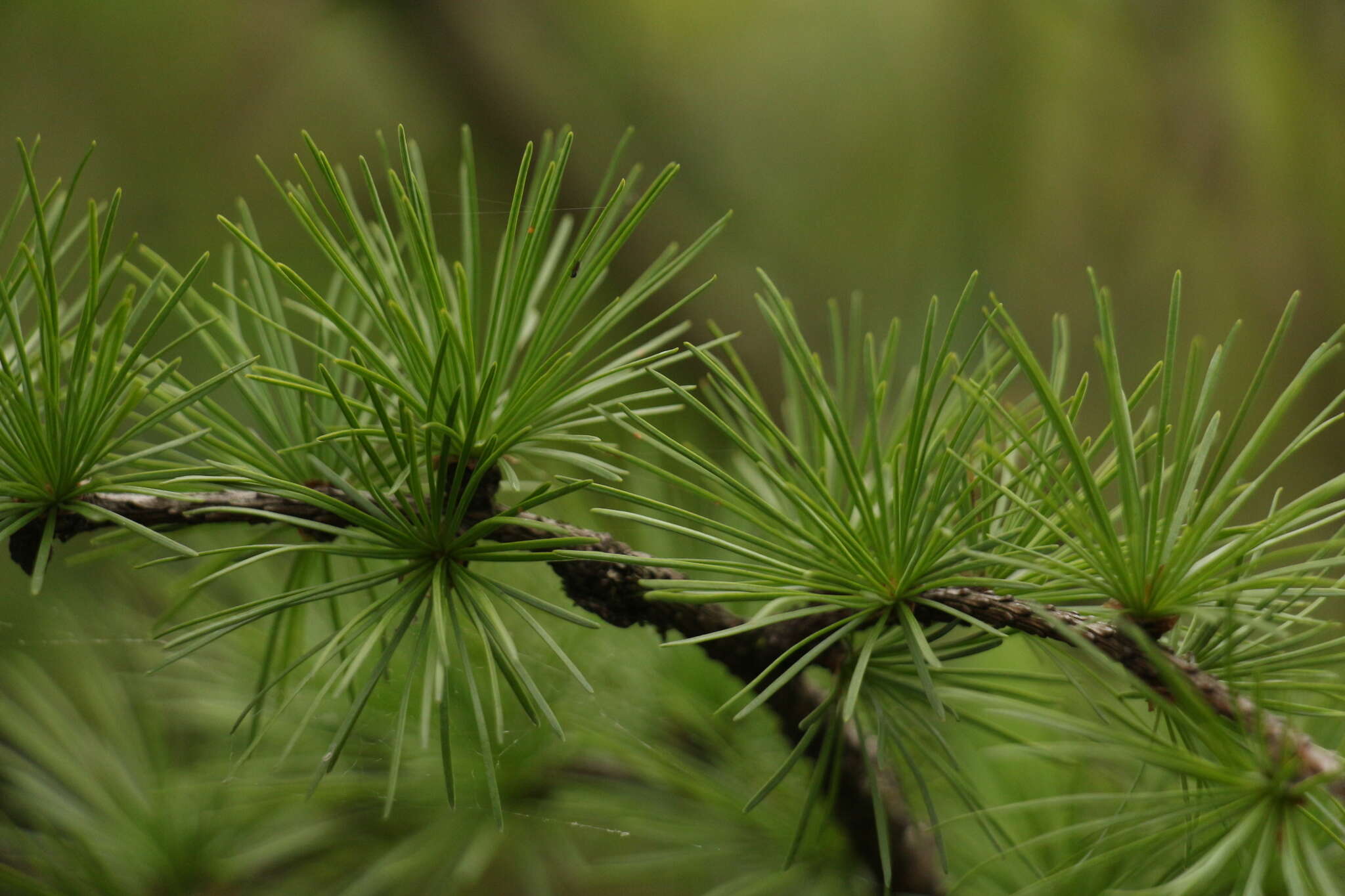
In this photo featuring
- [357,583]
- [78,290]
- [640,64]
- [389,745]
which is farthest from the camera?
[640,64]

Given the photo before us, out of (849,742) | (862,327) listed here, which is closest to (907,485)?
(849,742)

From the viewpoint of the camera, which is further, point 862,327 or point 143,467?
point 862,327

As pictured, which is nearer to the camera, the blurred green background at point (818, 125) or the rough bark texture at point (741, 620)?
the rough bark texture at point (741, 620)

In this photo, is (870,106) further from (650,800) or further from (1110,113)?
(650,800)

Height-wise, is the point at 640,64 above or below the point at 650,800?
above

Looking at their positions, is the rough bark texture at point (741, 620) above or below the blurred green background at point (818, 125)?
below

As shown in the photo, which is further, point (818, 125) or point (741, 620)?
point (818, 125)
